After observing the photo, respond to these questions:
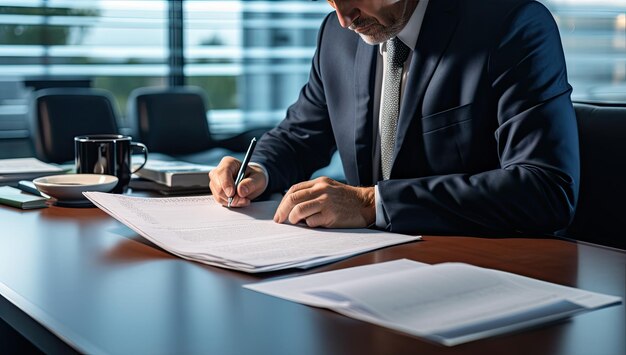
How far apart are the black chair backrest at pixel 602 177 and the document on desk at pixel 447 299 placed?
65 centimetres

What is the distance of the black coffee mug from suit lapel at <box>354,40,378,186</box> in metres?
0.51

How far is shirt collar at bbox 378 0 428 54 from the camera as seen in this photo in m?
1.74

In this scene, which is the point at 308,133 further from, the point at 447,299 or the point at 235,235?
the point at 447,299

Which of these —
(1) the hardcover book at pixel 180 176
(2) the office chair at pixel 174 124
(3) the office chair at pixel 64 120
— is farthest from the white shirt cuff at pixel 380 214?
(2) the office chair at pixel 174 124

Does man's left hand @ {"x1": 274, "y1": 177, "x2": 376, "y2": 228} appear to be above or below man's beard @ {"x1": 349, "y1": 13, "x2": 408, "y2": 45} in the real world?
below

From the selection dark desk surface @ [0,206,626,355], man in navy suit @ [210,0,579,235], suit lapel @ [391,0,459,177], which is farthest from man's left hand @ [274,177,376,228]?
suit lapel @ [391,0,459,177]

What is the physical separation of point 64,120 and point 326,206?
8.04 ft

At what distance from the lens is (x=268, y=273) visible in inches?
45.6

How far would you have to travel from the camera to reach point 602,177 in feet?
5.48

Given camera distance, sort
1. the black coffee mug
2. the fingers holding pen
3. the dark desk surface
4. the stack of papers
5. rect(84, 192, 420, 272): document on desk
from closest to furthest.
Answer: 1. the dark desk surface
2. rect(84, 192, 420, 272): document on desk
3. the fingers holding pen
4. the black coffee mug
5. the stack of papers

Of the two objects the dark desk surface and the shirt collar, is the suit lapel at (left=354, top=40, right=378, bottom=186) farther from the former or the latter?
the dark desk surface

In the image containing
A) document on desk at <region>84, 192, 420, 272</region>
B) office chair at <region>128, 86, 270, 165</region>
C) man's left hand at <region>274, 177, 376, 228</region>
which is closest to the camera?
document on desk at <region>84, 192, 420, 272</region>

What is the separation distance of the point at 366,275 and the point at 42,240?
58cm


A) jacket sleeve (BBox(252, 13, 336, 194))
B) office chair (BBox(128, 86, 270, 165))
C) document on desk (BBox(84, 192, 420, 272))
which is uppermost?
jacket sleeve (BBox(252, 13, 336, 194))
